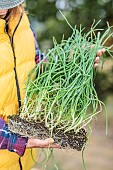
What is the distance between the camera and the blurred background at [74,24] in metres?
3.55

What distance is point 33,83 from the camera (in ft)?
5.67

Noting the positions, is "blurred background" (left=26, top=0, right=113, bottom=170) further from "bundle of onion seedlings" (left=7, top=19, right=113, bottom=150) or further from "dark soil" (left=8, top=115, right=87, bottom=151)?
"dark soil" (left=8, top=115, right=87, bottom=151)

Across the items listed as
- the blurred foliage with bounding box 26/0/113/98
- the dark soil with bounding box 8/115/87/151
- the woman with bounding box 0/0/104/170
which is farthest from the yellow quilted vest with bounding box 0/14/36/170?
the blurred foliage with bounding box 26/0/113/98

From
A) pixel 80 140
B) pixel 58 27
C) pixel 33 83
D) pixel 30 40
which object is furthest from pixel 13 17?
pixel 58 27

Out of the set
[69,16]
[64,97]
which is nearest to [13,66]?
[64,97]

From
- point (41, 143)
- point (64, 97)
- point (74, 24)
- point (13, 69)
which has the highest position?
point (74, 24)

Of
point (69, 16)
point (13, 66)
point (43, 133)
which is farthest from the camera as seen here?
point (69, 16)

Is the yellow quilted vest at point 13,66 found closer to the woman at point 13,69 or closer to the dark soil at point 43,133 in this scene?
the woman at point 13,69

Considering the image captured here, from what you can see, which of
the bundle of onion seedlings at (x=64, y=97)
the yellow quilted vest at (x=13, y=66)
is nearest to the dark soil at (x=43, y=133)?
the bundle of onion seedlings at (x=64, y=97)

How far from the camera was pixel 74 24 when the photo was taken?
11.7 ft

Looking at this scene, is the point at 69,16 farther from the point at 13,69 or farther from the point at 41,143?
the point at 41,143

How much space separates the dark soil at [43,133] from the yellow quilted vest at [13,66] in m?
0.14

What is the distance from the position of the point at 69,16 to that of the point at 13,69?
1.82 metres

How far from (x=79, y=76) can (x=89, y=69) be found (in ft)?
0.14
